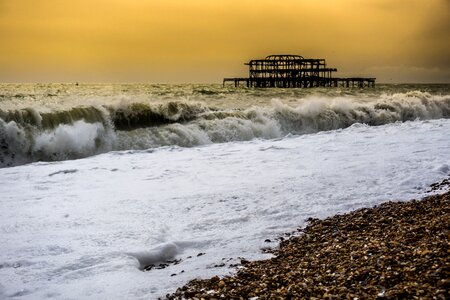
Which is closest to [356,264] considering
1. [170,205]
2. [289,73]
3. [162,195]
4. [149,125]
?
[170,205]

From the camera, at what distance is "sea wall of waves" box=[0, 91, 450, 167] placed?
1291 centimetres

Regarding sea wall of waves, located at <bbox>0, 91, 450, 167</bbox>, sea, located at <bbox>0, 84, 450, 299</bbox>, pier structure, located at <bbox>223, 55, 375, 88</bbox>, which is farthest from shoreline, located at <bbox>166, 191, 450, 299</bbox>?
pier structure, located at <bbox>223, 55, 375, 88</bbox>

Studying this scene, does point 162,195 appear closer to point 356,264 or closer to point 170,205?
point 170,205

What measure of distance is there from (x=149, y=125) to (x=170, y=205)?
10.6m

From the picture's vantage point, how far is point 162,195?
23.0 feet

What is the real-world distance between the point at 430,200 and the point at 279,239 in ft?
6.42

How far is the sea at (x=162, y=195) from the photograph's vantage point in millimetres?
4465

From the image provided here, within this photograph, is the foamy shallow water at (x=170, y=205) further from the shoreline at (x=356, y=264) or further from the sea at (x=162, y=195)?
Answer: the shoreline at (x=356, y=264)

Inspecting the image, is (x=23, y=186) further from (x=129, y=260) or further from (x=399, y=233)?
(x=399, y=233)

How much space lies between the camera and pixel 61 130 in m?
13.5

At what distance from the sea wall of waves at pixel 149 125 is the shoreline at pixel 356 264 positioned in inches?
364

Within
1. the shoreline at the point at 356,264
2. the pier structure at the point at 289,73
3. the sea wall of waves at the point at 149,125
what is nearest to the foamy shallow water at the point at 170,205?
the shoreline at the point at 356,264

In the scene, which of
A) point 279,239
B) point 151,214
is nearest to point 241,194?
point 151,214

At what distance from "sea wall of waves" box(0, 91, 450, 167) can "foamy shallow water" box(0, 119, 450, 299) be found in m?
2.95
